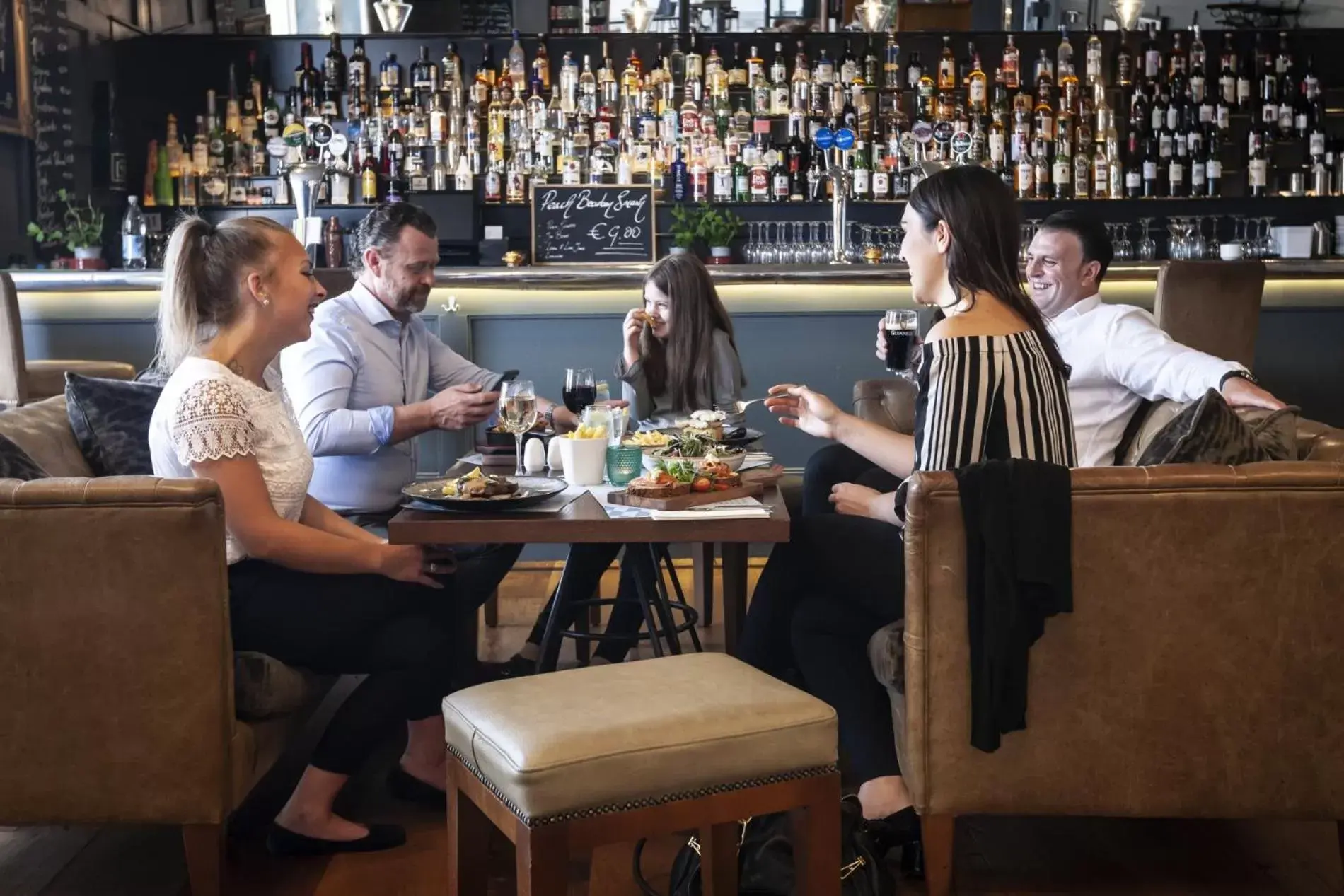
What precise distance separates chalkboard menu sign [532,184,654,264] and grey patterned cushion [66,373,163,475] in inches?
121

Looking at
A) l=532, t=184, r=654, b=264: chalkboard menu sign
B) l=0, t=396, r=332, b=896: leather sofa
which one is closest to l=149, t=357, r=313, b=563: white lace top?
l=0, t=396, r=332, b=896: leather sofa

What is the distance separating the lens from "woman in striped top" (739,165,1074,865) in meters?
2.38

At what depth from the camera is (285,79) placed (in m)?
6.98

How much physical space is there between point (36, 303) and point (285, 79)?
2.06m

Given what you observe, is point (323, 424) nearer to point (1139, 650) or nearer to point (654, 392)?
point (654, 392)

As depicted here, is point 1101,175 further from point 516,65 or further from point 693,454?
point 693,454

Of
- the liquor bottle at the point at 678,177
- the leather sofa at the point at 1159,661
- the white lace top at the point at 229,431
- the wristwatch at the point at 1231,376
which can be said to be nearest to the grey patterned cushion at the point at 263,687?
the white lace top at the point at 229,431

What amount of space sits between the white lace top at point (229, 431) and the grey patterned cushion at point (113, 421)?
1.58 feet

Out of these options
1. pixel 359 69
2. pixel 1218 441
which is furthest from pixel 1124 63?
pixel 1218 441

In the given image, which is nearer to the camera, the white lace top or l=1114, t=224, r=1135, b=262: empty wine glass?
the white lace top

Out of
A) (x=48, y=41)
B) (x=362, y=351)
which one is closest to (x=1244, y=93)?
(x=362, y=351)

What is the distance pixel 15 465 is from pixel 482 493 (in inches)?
31.1

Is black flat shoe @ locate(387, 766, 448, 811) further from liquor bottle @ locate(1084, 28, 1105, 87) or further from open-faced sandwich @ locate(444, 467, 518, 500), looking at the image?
liquor bottle @ locate(1084, 28, 1105, 87)

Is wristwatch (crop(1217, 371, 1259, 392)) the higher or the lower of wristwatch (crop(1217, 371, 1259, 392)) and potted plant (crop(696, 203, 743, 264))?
the lower
